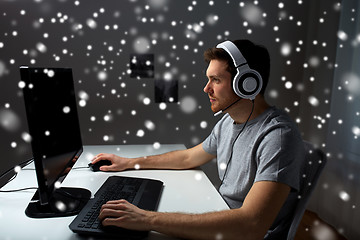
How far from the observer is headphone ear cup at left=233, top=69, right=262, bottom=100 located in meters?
1.00

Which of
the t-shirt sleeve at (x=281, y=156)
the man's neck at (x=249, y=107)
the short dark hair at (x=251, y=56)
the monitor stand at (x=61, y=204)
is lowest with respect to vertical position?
the monitor stand at (x=61, y=204)

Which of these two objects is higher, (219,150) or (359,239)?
(219,150)

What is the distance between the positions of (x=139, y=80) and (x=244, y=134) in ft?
3.37

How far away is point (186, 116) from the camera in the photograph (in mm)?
2012

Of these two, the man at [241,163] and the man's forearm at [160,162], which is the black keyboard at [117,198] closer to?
the man at [241,163]

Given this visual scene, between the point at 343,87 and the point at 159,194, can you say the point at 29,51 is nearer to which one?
the point at 159,194

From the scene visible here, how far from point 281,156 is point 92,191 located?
25.1 inches

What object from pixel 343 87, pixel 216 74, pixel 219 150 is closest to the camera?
pixel 216 74

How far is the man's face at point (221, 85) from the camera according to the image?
42.4 inches

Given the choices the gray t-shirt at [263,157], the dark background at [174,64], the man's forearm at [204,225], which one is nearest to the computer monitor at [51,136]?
the man's forearm at [204,225]

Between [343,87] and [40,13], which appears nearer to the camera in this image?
[40,13]

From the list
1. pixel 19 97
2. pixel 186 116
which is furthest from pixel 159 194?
pixel 19 97

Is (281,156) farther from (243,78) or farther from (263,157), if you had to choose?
(243,78)

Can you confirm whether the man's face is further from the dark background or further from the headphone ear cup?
the dark background
